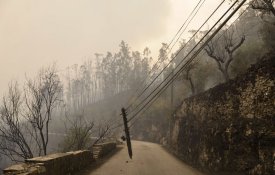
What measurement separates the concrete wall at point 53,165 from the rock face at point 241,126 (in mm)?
7789

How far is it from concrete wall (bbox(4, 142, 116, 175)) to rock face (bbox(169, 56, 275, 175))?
25.6ft

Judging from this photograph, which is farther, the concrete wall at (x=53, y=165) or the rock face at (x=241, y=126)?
the rock face at (x=241, y=126)

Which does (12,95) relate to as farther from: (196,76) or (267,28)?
(196,76)

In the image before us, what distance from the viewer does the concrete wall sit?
9.94m

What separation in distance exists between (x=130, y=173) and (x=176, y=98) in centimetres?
4617

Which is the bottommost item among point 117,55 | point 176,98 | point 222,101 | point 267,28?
point 222,101

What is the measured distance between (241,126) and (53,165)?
9522mm

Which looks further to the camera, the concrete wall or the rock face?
Result: the rock face

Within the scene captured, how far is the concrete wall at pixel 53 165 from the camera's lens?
9938 mm

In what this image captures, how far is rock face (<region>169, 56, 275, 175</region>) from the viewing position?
1355 cm

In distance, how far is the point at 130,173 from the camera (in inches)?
661

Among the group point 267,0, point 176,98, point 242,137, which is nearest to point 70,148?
point 242,137

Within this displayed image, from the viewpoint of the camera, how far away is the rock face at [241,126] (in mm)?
13547

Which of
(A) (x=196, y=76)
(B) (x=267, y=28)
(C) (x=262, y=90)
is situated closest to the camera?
(C) (x=262, y=90)
